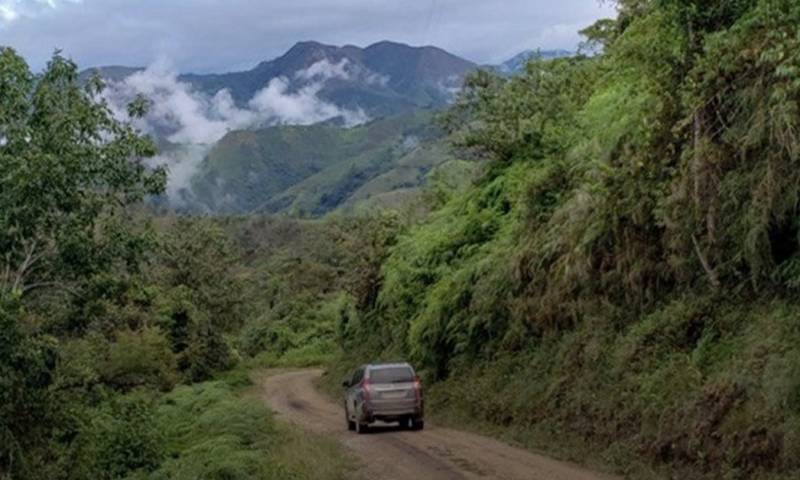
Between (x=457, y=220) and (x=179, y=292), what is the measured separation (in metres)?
23.0

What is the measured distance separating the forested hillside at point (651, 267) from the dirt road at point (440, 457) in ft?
2.51

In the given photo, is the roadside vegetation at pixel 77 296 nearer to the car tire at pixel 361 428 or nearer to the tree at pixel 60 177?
the tree at pixel 60 177

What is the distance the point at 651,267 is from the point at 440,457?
5617 millimetres

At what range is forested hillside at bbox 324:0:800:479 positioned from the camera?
14.2 m

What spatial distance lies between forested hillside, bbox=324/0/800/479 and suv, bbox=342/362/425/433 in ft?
4.77

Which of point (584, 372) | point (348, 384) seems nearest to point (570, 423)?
point (584, 372)


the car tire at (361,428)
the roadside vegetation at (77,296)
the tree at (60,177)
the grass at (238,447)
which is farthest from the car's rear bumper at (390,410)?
the tree at (60,177)

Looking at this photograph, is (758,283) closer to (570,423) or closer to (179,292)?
(570,423)

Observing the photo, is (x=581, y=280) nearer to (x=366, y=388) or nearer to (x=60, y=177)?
(x=366, y=388)

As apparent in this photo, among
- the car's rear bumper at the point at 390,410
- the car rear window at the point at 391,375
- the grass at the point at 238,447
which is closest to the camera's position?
the grass at the point at 238,447

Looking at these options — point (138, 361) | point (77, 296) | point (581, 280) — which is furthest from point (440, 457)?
point (138, 361)

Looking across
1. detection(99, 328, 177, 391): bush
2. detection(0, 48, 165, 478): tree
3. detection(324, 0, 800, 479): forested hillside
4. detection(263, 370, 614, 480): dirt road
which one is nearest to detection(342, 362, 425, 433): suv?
detection(263, 370, 614, 480): dirt road

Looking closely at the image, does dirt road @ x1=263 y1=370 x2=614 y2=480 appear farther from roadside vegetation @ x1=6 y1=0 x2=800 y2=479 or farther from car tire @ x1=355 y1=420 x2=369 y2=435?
roadside vegetation @ x1=6 y1=0 x2=800 y2=479

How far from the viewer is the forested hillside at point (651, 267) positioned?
14.2m
